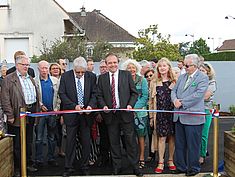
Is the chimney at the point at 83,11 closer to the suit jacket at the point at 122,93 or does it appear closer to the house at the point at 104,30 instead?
the house at the point at 104,30

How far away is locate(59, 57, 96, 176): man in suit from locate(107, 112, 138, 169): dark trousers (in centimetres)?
41

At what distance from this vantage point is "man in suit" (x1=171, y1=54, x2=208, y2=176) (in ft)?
21.6

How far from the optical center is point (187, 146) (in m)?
6.82

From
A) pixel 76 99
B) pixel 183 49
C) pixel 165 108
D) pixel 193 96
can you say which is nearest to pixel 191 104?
pixel 193 96

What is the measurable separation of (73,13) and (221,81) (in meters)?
34.8

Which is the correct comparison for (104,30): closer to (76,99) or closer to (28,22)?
(28,22)

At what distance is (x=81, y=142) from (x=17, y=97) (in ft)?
4.18

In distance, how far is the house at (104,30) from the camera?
3641 centimetres

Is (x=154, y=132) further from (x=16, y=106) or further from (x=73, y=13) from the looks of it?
(x=73, y=13)

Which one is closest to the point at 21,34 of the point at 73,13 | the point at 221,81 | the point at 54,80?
the point at 221,81

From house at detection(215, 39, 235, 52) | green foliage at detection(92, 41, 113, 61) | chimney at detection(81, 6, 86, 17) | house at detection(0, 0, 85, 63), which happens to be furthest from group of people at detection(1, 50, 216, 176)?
house at detection(215, 39, 235, 52)

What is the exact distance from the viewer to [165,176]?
22.1 feet

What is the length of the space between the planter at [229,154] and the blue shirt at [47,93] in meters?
3.21

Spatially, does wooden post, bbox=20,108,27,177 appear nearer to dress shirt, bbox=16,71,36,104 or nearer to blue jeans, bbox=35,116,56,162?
dress shirt, bbox=16,71,36,104
